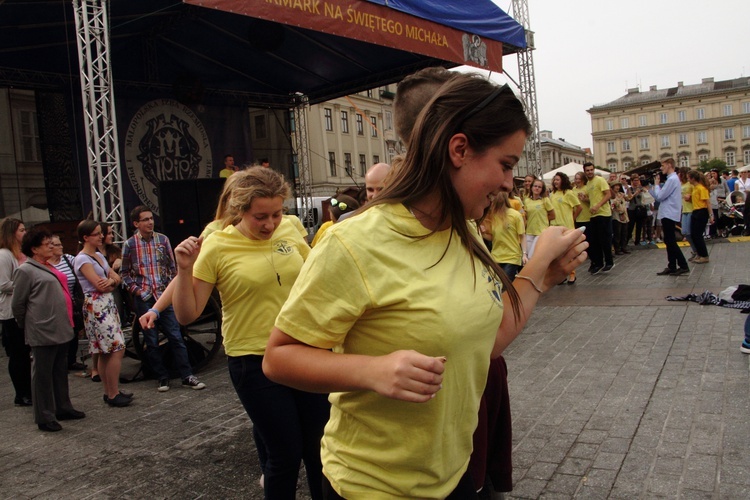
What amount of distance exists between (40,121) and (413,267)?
46.1 feet

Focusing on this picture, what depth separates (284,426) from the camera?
8.72 feet

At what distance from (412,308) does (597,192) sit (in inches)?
430

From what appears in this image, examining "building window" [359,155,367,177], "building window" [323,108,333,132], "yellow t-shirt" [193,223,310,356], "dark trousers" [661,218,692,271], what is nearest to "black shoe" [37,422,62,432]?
"yellow t-shirt" [193,223,310,356]

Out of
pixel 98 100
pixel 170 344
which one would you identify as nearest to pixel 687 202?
pixel 170 344

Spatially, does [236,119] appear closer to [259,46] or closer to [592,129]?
[259,46]

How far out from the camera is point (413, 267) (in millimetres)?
1347

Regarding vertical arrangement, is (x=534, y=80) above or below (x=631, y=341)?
above

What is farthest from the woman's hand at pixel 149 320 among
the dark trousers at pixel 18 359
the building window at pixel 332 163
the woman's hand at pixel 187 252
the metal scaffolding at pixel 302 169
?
the building window at pixel 332 163

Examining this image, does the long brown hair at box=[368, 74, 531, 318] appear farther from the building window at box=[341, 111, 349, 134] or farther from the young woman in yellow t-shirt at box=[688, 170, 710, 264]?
the building window at box=[341, 111, 349, 134]

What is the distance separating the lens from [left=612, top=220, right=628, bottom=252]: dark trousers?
578 inches

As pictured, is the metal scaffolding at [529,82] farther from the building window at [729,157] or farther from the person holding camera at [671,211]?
the building window at [729,157]

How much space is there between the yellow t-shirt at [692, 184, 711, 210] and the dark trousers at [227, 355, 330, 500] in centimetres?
1029

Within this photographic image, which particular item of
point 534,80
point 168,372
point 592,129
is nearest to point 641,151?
point 592,129

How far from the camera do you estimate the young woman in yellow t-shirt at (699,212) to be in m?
10.9
